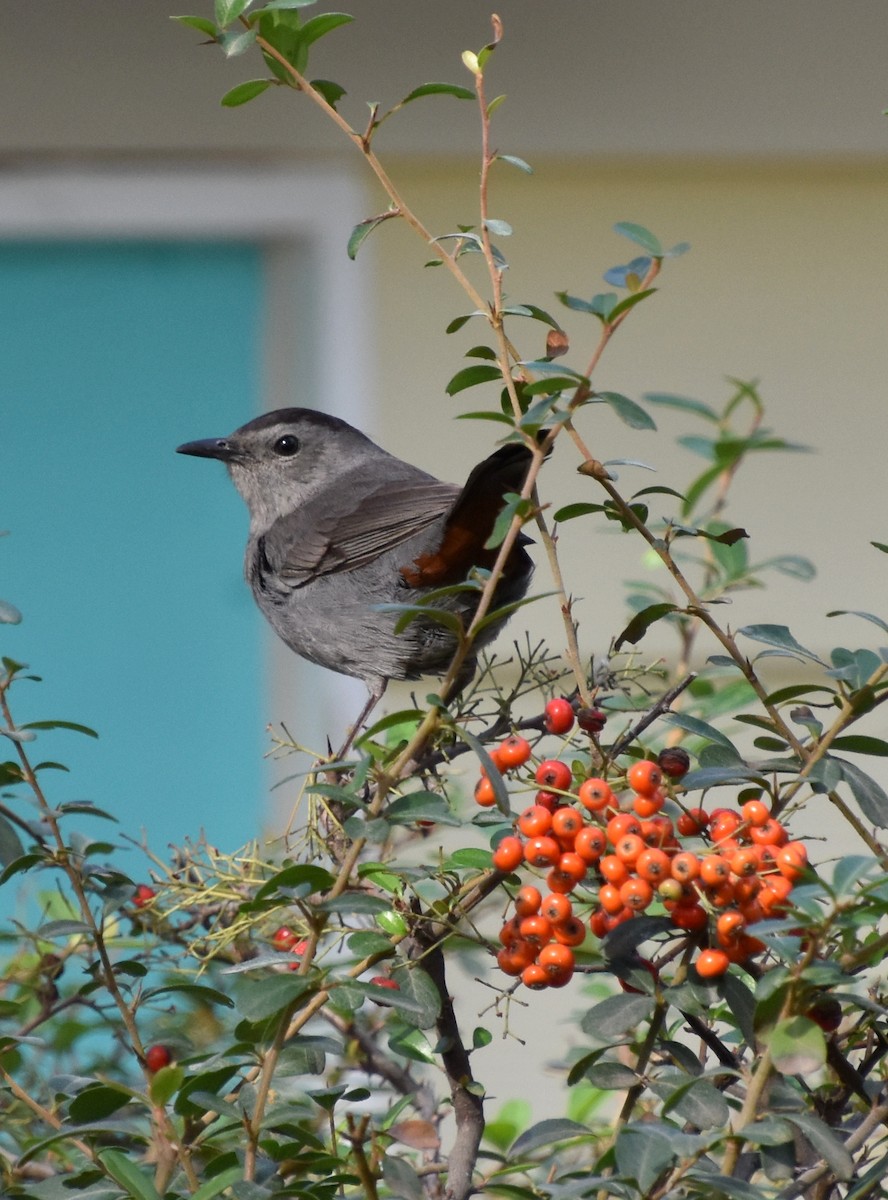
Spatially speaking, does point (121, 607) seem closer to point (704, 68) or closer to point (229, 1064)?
point (704, 68)

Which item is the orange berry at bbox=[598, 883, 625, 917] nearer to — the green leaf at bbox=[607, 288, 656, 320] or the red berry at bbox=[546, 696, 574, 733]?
the red berry at bbox=[546, 696, 574, 733]

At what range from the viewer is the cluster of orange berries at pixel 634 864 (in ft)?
3.66

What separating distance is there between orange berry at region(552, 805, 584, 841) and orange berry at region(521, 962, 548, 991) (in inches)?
4.7

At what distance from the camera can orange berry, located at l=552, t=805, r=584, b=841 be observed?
1177 mm

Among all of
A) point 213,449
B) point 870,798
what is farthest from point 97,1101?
point 213,449

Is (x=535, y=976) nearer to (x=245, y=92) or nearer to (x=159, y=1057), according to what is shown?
(x=159, y=1057)

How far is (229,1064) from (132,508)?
361 cm

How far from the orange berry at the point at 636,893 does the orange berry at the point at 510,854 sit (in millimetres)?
90

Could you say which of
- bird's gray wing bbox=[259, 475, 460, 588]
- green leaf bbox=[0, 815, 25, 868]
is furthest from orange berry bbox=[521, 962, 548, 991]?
bird's gray wing bbox=[259, 475, 460, 588]

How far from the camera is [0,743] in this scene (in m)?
4.03

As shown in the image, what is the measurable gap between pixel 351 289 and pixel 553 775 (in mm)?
3362

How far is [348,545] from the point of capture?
3.03 metres

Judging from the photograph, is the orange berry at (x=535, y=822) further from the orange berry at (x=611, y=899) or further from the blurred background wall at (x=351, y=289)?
the blurred background wall at (x=351, y=289)

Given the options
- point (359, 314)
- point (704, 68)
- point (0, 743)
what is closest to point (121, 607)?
point (0, 743)
